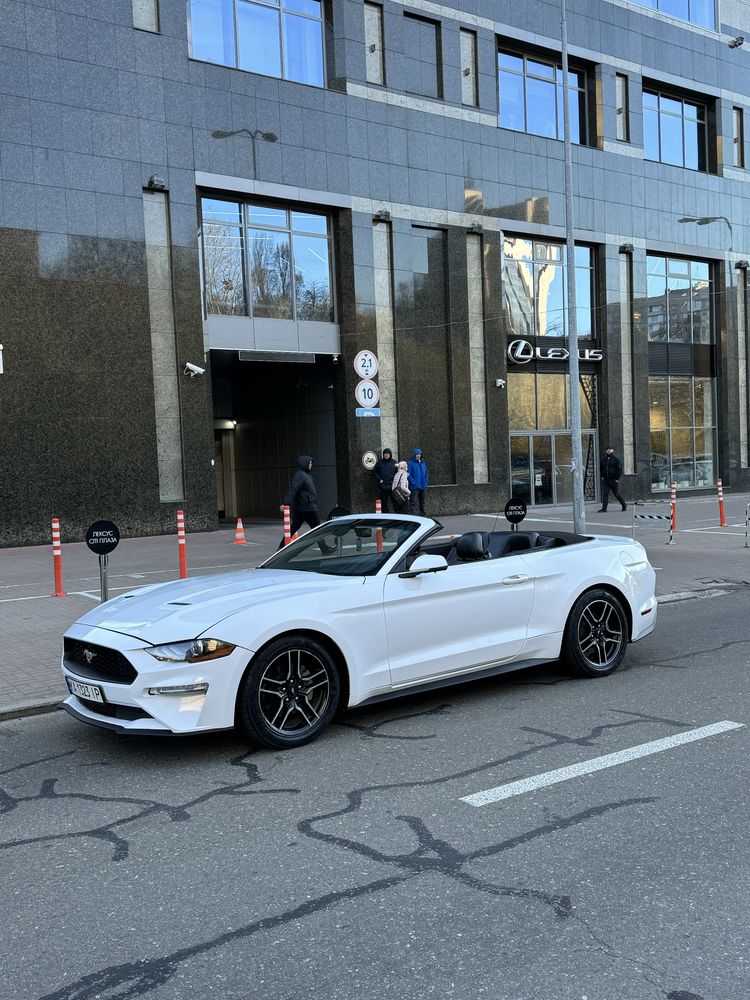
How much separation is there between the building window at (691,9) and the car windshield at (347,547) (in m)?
30.0

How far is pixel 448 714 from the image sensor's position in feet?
20.3

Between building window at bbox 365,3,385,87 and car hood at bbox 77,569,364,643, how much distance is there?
814 inches

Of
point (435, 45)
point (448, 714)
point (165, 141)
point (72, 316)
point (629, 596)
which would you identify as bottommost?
point (448, 714)

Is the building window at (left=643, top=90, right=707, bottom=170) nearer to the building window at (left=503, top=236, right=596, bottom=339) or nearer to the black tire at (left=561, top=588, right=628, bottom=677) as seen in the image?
the building window at (left=503, top=236, right=596, bottom=339)

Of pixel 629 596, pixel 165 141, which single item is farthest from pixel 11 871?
pixel 165 141

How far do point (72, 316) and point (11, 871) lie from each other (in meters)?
17.0

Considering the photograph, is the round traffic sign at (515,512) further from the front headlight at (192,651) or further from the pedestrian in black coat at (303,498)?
the front headlight at (192,651)

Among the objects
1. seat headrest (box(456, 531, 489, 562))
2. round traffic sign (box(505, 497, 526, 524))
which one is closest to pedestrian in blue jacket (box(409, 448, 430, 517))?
round traffic sign (box(505, 497, 526, 524))

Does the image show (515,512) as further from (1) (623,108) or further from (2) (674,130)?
(2) (674,130)

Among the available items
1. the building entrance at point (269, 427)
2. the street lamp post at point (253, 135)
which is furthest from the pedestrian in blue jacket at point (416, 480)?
the street lamp post at point (253, 135)

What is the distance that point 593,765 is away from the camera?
4.98 metres

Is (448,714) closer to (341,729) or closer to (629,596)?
(341,729)

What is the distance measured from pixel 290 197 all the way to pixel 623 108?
13.8 meters

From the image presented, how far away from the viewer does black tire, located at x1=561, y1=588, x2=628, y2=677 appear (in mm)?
6953
